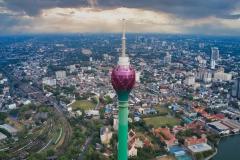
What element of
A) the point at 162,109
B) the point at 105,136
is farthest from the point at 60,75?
the point at 105,136

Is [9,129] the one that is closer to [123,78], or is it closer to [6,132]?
[6,132]

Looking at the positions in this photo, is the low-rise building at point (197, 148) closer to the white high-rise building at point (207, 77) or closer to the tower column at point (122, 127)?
the tower column at point (122, 127)

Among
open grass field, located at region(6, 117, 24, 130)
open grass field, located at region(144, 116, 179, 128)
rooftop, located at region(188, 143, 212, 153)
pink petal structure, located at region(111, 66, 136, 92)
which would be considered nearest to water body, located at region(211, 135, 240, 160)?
rooftop, located at region(188, 143, 212, 153)

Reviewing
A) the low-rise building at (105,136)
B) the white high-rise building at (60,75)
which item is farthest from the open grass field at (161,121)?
the white high-rise building at (60,75)

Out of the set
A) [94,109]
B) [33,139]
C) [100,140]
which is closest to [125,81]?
[100,140]

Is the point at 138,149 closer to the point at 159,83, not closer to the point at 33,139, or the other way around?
the point at 33,139

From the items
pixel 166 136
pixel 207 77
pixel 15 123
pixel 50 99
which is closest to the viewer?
pixel 166 136
